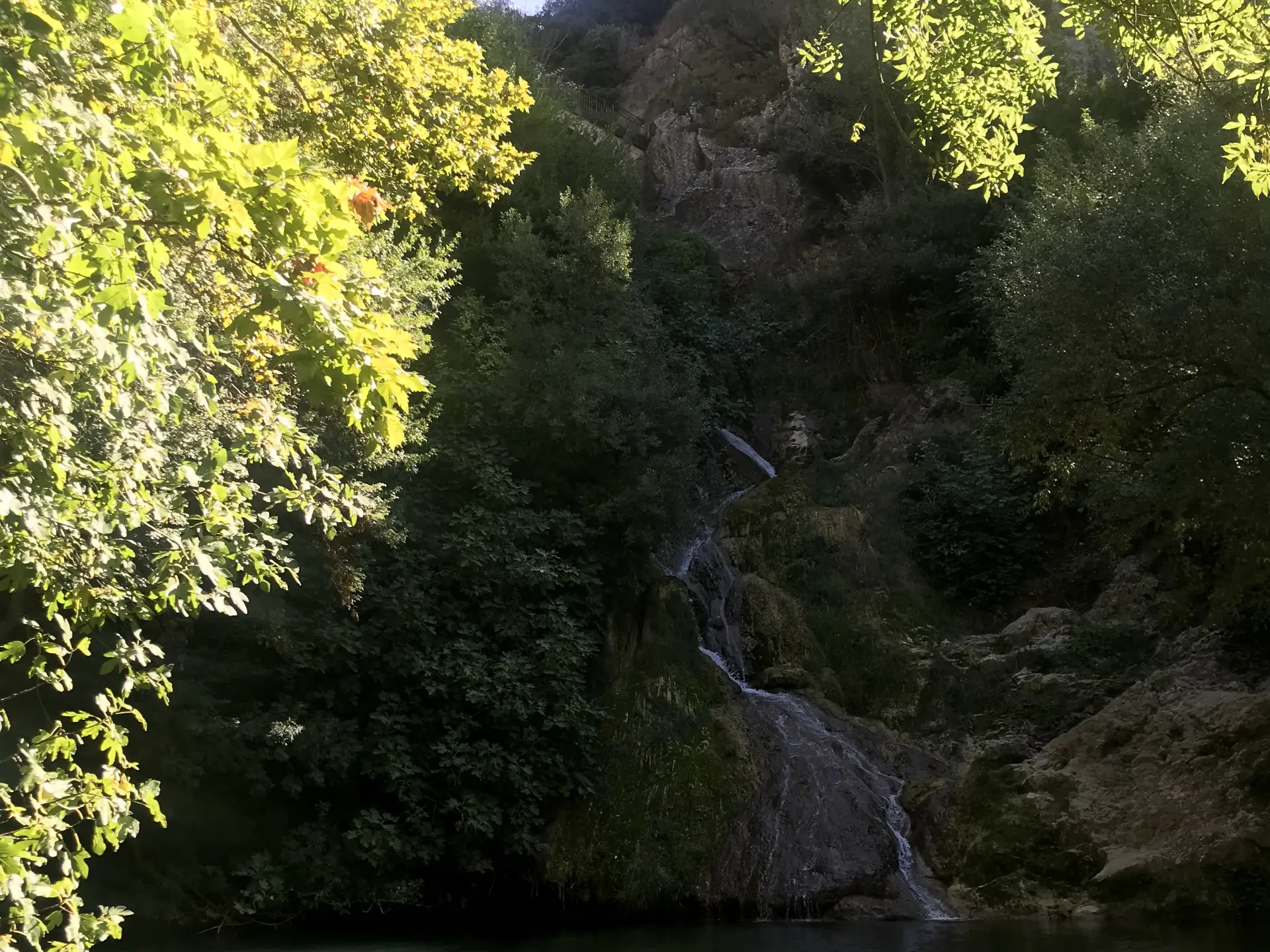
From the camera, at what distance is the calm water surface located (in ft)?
32.2

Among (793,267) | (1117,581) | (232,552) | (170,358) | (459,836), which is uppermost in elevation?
(793,267)

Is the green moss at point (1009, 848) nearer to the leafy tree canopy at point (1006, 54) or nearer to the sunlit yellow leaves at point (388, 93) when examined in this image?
the leafy tree canopy at point (1006, 54)

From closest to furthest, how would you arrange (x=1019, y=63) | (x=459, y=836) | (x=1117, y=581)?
(x=1019, y=63) → (x=459, y=836) → (x=1117, y=581)

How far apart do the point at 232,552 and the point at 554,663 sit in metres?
10.7

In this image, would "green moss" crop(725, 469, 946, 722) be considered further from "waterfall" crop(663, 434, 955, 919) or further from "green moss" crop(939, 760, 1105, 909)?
"green moss" crop(939, 760, 1105, 909)

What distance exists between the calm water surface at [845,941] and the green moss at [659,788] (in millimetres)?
1125

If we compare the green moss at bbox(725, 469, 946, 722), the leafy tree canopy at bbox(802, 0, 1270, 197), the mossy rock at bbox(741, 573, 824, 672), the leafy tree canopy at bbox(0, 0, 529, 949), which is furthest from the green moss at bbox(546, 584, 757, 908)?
the leafy tree canopy at bbox(0, 0, 529, 949)

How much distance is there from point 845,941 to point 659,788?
3.88 m

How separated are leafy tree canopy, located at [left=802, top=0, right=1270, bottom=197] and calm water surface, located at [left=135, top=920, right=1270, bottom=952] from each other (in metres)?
7.46

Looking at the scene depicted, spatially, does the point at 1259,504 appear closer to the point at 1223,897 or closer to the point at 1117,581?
the point at 1223,897

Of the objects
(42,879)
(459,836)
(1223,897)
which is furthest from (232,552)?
(1223,897)

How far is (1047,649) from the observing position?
16016mm

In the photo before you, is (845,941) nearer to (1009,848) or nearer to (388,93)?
(1009,848)

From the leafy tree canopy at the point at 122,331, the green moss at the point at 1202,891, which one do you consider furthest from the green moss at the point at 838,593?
the leafy tree canopy at the point at 122,331
